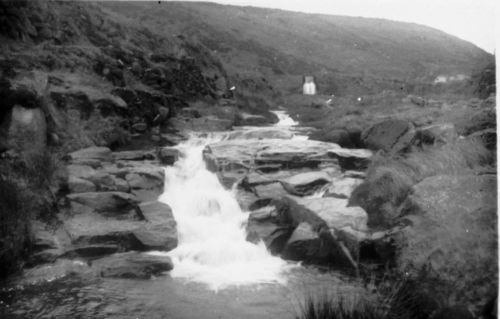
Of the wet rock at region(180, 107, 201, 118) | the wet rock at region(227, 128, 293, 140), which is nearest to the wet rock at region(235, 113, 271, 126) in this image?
the wet rock at region(180, 107, 201, 118)

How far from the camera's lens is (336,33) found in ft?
134

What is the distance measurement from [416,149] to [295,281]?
420 cm

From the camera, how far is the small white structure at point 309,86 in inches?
1340

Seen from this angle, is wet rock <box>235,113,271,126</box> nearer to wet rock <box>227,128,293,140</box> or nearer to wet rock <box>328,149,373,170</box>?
wet rock <box>227,128,293,140</box>

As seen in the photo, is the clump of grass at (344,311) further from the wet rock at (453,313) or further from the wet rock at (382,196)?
the wet rock at (382,196)

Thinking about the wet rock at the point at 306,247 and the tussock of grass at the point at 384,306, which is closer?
the tussock of grass at the point at 384,306

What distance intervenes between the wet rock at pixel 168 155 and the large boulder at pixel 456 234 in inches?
274

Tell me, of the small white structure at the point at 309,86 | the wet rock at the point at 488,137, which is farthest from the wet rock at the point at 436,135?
the small white structure at the point at 309,86

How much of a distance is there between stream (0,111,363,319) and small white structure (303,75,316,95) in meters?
25.3

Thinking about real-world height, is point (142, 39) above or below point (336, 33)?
below

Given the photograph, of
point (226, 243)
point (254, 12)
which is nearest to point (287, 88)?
point (254, 12)

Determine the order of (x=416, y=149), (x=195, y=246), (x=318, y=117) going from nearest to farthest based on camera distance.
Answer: (x=195, y=246) < (x=416, y=149) < (x=318, y=117)

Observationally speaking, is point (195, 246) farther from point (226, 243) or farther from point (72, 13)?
point (72, 13)

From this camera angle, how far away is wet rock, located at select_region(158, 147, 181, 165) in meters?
12.3
